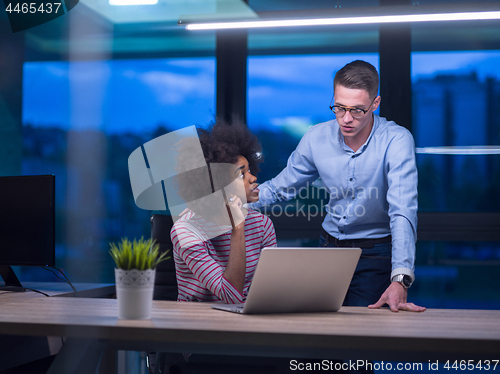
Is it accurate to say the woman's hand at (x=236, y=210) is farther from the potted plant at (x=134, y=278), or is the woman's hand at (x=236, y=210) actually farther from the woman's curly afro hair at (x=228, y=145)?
the potted plant at (x=134, y=278)

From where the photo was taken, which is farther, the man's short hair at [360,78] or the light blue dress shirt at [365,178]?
the man's short hair at [360,78]

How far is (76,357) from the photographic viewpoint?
1.04m

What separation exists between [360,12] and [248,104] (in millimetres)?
987

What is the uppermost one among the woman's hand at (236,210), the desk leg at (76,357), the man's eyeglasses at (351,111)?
the man's eyeglasses at (351,111)

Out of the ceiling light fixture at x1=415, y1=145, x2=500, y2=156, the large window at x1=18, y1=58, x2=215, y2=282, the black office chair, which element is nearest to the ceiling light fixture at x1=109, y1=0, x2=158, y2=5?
the large window at x1=18, y1=58, x2=215, y2=282

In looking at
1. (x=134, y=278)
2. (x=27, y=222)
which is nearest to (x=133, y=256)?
(x=134, y=278)

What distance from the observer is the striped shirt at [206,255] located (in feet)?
4.78

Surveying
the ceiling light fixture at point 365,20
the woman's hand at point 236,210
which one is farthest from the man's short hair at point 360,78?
the woman's hand at point 236,210

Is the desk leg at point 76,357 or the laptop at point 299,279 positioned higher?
the laptop at point 299,279

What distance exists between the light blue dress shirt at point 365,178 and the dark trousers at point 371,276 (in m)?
0.07

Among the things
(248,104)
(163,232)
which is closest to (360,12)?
(248,104)

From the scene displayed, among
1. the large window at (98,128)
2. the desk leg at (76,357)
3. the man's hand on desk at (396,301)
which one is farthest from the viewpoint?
the large window at (98,128)

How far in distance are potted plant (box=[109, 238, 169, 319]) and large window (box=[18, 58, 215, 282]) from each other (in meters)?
2.20

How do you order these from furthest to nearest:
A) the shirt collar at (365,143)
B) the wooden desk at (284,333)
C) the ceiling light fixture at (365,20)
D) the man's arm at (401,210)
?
the ceiling light fixture at (365,20), the shirt collar at (365,143), the man's arm at (401,210), the wooden desk at (284,333)
